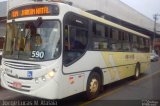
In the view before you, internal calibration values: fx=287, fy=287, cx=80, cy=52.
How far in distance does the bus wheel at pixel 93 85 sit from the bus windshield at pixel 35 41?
7.23 ft

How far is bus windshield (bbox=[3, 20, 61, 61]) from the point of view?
25.2 ft

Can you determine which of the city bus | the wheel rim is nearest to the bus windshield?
the city bus

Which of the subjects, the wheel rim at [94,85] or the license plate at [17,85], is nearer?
the license plate at [17,85]

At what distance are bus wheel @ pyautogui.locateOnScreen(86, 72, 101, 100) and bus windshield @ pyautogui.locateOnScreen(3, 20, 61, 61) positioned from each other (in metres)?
2.20

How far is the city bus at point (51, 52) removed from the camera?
761 centimetres

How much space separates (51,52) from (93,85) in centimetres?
261

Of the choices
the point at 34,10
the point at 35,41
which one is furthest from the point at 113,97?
the point at 34,10

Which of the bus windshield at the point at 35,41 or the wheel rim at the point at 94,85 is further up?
the bus windshield at the point at 35,41

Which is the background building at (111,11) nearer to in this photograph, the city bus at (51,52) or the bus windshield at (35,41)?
the city bus at (51,52)

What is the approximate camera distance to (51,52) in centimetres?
765

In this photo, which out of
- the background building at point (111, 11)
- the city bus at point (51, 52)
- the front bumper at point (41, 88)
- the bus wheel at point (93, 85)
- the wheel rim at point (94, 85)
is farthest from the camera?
the background building at point (111, 11)

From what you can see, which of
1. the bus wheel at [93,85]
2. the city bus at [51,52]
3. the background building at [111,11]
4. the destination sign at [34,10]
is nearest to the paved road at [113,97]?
the bus wheel at [93,85]

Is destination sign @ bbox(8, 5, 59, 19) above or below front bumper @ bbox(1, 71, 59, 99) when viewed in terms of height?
above

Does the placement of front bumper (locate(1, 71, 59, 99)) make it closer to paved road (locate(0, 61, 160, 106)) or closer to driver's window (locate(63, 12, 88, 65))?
driver's window (locate(63, 12, 88, 65))
